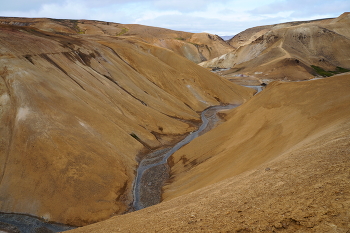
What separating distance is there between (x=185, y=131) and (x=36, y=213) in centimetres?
1827

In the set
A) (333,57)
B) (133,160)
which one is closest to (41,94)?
(133,160)

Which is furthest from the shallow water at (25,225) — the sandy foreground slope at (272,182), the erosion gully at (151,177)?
the sandy foreground slope at (272,182)

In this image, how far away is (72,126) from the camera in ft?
73.0

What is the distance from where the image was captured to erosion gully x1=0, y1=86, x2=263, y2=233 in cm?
1592

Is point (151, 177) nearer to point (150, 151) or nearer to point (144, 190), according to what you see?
point (144, 190)

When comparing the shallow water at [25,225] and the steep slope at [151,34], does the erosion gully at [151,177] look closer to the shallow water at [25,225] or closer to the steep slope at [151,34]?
the shallow water at [25,225]

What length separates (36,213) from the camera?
55.0ft

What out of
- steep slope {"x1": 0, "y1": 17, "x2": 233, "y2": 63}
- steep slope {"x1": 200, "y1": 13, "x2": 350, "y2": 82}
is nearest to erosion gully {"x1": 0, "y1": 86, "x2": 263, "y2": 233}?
steep slope {"x1": 200, "y1": 13, "x2": 350, "y2": 82}

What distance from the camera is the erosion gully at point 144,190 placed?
15922 millimetres

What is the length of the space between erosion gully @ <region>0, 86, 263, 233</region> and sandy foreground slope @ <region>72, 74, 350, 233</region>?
1.04 m

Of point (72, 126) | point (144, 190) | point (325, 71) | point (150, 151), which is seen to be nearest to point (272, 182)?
point (144, 190)

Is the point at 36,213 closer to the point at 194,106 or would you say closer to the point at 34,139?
the point at 34,139

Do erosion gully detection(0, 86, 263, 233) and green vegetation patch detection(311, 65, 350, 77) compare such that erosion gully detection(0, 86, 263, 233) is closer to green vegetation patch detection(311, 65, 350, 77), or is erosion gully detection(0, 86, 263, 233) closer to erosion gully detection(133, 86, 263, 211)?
erosion gully detection(133, 86, 263, 211)

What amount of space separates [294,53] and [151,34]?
53.4 m
